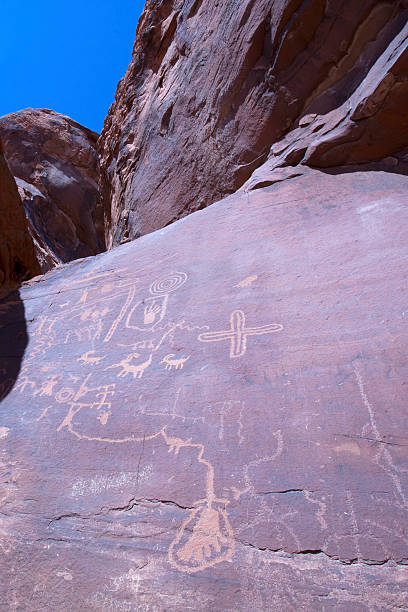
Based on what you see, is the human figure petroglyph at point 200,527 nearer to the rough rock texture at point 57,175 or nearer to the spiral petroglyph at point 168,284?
the spiral petroglyph at point 168,284

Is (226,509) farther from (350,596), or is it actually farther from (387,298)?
(387,298)

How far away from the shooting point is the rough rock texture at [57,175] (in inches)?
492

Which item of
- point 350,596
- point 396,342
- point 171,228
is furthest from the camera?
point 171,228

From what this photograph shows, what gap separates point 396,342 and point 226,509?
126 cm

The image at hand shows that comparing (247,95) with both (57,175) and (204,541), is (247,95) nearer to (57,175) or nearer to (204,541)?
(204,541)

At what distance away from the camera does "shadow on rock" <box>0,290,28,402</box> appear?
322 cm

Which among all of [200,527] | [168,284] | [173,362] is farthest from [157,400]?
[168,284]

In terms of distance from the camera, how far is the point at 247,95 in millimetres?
4820

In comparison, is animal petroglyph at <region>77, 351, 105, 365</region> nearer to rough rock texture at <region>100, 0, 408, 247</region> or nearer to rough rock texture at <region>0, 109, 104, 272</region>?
rough rock texture at <region>100, 0, 408, 247</region>

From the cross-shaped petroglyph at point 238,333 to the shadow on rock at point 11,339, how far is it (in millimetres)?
1646

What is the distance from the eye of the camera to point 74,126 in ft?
44.3

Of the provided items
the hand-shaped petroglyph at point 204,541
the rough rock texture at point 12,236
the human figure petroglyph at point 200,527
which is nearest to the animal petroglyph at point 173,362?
the human figure petroglyph at point 200,527

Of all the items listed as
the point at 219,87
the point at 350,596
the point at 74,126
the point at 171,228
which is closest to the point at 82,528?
the point at 350,596

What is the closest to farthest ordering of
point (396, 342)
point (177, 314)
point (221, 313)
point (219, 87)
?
point (396, 342)
point (221, 313)
point (177, 314)
point (219, 87)
